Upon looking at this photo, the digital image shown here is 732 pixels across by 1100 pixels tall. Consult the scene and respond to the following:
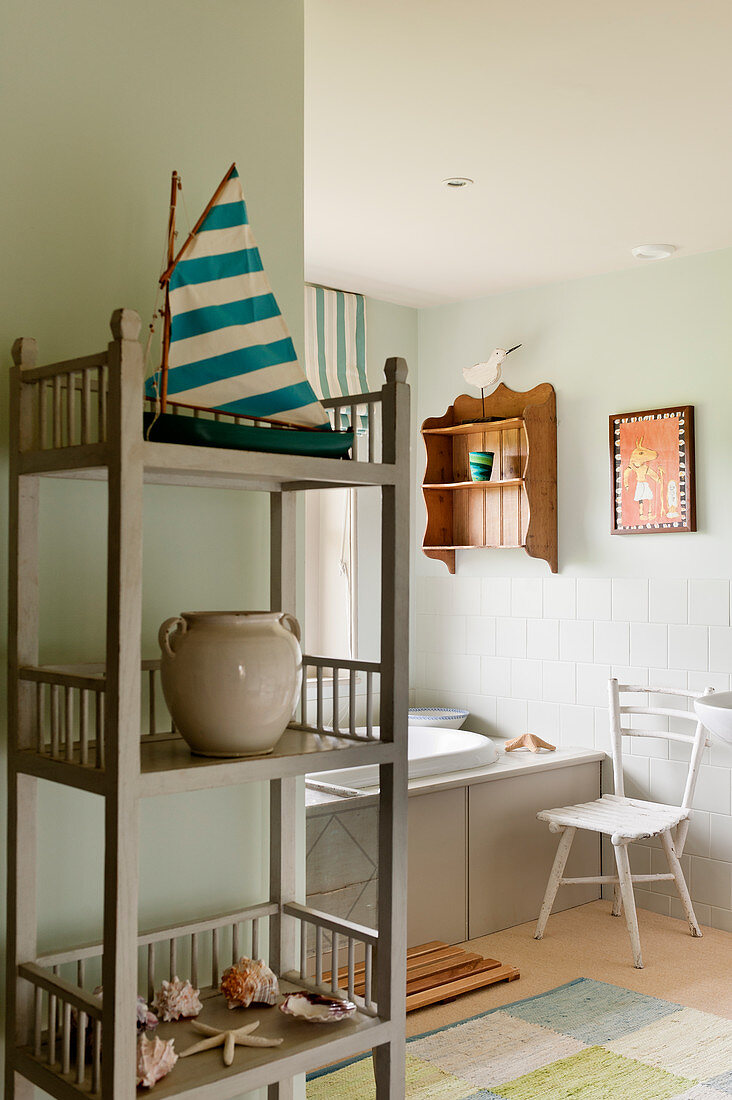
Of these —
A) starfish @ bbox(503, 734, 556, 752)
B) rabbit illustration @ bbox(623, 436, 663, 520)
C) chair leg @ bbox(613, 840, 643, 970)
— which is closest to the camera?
chair leg @ bbox(613, 840, 643, 970)

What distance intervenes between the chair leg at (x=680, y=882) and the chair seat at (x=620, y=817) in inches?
3.2

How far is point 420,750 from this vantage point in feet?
14.8

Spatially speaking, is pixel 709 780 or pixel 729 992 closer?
pixel 729 992

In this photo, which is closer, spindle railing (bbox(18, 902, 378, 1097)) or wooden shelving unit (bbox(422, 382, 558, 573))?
spindle railing (bbox(18, 902, 378, 1097))

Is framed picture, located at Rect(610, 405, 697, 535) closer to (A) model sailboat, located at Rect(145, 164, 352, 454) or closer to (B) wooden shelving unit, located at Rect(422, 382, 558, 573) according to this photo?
(B) wooden shelving unit, located at Rect(422, 382, 558, 573)

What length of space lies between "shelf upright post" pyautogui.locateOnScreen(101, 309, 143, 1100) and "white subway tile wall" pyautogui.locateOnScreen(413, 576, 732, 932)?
3.12 metres

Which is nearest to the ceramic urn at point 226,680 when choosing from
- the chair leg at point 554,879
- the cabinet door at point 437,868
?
the cabinet door at point 437,868

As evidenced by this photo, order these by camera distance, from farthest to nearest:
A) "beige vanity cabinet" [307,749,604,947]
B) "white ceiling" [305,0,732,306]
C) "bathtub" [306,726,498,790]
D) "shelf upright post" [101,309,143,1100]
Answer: "bathtub" [306,726,498,790], "beige vanity cabinet" [307,749,604,947], "white ceiling" [305,0,732,306], "shelf upright post" [101,309,143,1100]

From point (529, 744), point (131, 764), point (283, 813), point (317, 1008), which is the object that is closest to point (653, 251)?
point (529, 744)

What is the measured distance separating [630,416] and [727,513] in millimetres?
567

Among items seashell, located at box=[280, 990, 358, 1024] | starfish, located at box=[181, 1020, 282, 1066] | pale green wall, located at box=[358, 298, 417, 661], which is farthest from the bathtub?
starfish, located at box=[181, 1020, 282, 1066]

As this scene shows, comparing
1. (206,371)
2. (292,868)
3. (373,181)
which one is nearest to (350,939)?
(292,868)

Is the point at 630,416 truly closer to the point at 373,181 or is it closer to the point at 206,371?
the point at 373,181

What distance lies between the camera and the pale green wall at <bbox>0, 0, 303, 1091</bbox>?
1625 mm
